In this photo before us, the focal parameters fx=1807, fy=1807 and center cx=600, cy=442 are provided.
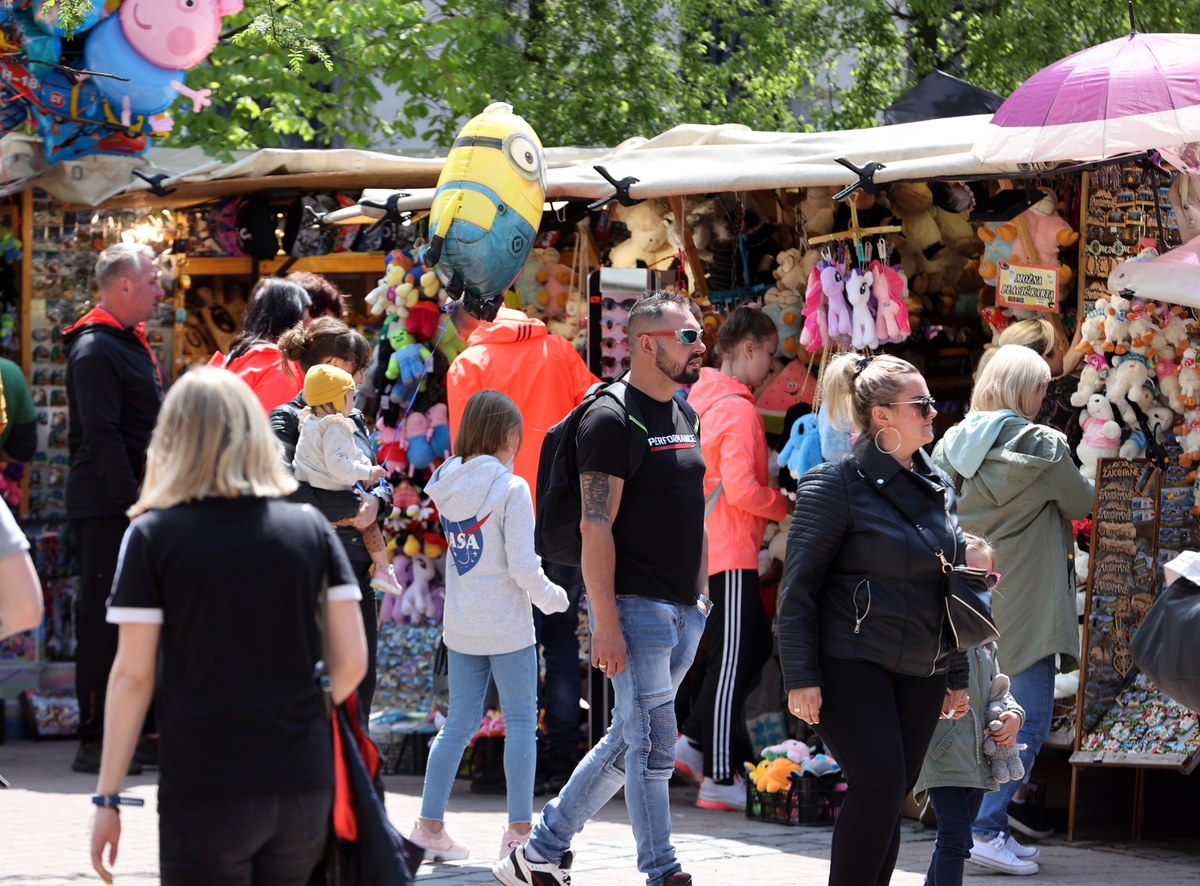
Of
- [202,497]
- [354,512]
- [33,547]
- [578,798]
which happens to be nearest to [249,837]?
[202,497]

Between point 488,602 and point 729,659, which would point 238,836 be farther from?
point 729,659

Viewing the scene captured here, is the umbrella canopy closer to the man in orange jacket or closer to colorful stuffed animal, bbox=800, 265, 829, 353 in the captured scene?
colorful stuffed animal, bbox=800, 265, 829, 353

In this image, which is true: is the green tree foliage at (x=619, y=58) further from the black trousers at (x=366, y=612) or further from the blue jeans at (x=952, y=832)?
the blue jeans at (x=952, y=832)

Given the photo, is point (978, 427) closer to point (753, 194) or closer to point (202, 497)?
point (753, 194)

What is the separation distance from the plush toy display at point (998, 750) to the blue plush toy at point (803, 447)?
208cm

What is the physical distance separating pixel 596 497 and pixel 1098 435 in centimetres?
250

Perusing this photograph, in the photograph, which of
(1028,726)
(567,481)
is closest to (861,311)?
(1028,726)

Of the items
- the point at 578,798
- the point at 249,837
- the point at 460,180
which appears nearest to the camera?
the point at 249,837

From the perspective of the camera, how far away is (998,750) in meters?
5.48

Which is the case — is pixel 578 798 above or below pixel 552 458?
below

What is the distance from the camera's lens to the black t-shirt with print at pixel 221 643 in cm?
362

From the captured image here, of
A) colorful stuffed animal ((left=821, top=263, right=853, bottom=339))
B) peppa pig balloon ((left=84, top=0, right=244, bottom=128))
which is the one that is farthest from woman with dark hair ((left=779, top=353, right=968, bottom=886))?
peppa pig balloon ((left=84, top=0, right=244, bottom=128))

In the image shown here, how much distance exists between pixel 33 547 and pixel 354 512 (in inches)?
162

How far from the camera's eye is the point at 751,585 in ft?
26.0
